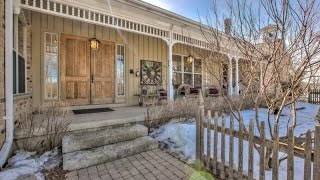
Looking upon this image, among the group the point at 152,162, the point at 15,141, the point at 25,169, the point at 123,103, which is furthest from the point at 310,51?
the point at 123,103

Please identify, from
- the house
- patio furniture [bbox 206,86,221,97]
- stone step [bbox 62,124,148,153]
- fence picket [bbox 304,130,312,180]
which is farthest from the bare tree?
patio furniture [bbox 206,86,221,97]

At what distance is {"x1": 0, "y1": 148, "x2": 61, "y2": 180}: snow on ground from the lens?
251 centimetres

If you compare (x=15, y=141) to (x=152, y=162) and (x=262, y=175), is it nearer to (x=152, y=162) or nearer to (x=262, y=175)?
(x=152, y=162)

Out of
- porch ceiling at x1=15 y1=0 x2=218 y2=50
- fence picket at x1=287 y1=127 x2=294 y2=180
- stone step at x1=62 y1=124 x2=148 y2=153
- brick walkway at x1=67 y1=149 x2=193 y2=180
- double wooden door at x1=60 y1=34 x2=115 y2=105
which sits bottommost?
brick walkway at x1=67 y1=149 x2=193 y2=180

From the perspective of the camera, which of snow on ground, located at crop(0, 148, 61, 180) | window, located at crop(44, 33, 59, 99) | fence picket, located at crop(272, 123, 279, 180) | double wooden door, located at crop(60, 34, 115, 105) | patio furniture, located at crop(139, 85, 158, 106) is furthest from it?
patio furniture, located at crop(139, 85, 158, 106)

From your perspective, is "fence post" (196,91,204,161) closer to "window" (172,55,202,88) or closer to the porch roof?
the porch roof

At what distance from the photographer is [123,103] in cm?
705

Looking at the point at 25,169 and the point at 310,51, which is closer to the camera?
A: the point at 310,51

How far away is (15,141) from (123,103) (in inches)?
159

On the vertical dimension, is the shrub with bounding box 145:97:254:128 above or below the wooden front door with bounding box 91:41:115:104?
below

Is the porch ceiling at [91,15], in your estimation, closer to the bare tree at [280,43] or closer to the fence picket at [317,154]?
the bare tree at [280,43]

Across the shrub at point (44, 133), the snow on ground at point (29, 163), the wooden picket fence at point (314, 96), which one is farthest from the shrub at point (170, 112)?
the wooden picket fence at point (314, 96)

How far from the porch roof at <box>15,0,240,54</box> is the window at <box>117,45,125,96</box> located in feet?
5.72

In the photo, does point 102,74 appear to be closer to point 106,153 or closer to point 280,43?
point 106,153
